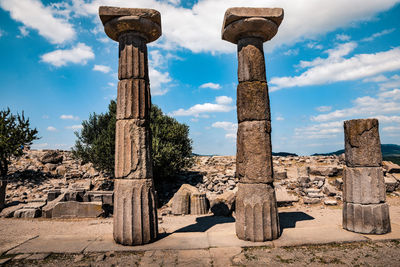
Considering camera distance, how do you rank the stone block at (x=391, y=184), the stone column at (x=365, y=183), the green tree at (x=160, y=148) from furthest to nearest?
the green tree at (x=160, y=148) < the stone block at (x=391, y=184) < the stone column at (x=365, y=183)

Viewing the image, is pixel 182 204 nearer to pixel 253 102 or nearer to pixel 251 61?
pixel 253 102

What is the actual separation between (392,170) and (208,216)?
10.6 metres

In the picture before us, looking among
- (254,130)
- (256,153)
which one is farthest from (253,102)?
(256,153)

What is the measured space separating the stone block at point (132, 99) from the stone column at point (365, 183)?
472cm

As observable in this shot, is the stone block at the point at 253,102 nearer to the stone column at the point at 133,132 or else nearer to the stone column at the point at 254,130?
the stone column at the point at 254,130

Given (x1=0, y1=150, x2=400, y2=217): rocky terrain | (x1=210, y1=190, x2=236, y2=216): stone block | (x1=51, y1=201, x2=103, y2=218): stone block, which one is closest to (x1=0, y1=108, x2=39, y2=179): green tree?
(x1=0, y1=150, x2=400, y2=217): rocky terrain

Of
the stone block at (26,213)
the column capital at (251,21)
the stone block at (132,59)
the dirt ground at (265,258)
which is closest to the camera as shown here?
the dirt ground at (265,258)

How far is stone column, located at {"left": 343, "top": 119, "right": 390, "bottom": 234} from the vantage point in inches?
226

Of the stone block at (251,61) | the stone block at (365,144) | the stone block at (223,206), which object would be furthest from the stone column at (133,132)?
the stone block at (223,206)

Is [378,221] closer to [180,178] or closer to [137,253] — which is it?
[137,253]

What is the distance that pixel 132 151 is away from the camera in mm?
5445

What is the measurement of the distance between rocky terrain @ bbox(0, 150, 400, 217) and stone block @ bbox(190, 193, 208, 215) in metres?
0.41

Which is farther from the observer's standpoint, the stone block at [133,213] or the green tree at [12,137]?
the green tree at [12,137]

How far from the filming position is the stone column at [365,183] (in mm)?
5738
